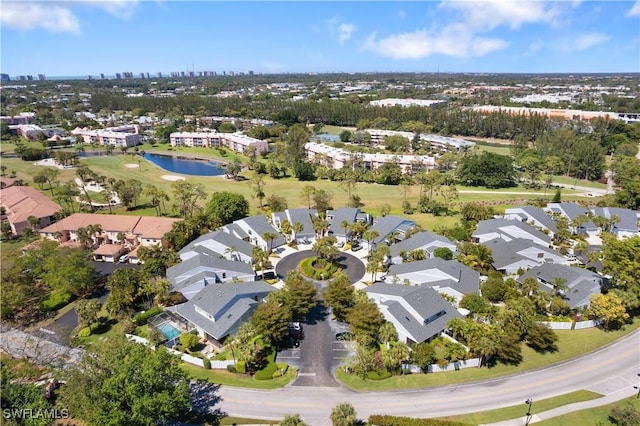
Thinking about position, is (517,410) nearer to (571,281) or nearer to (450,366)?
(450,366)

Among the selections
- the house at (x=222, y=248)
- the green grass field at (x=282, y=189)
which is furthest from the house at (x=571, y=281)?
the house at (x=222, y=248)

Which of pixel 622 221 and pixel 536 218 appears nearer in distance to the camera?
pixel 622 221

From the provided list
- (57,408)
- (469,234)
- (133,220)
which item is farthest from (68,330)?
(469,234)

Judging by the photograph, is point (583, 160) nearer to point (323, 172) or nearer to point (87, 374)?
point (323, 172)

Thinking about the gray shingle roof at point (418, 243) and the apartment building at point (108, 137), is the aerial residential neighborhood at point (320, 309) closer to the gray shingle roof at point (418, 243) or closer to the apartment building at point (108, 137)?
the gray shingle roof at point (418, 243)

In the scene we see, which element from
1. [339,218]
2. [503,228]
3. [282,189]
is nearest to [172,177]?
[282,189]
